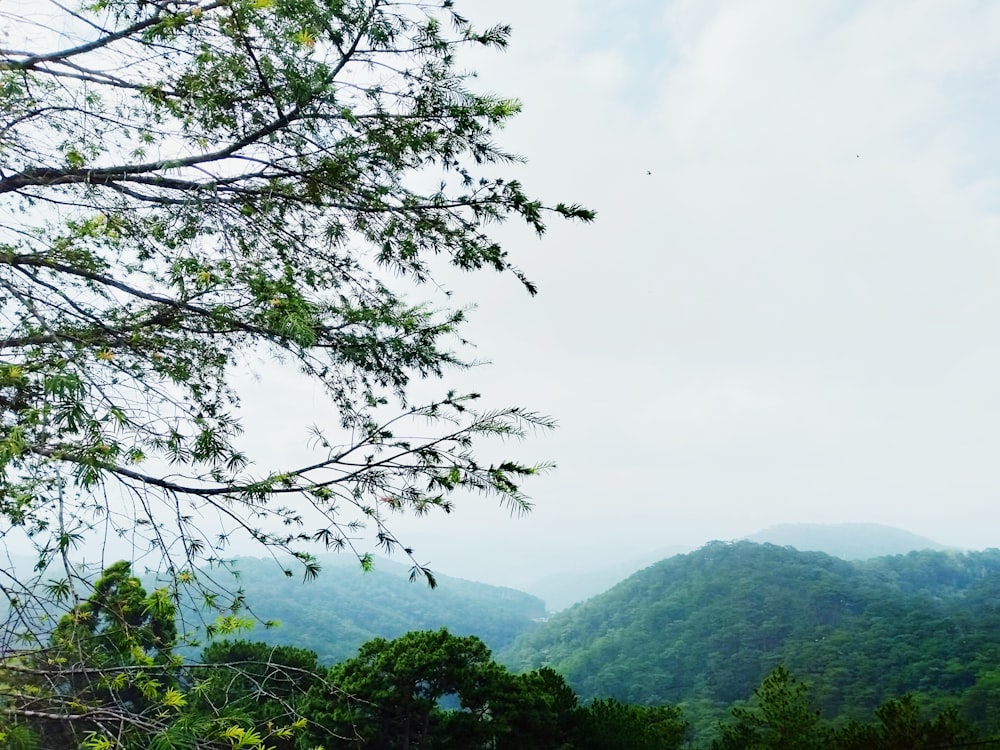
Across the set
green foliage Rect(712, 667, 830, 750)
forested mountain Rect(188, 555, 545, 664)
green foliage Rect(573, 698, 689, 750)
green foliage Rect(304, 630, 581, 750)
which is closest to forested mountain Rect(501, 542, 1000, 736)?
forested mountain Rect(188, 555, 545, 664)

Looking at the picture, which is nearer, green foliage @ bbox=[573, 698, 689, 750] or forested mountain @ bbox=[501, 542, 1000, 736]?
green foliage @ bbox=[573, 698, 689, 750]

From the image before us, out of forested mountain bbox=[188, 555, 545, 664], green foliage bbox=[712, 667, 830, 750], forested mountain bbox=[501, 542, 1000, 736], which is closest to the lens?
green foliage bbox=[712, 667, 830, 750]

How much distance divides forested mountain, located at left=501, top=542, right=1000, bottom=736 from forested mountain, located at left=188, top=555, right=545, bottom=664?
1611cm

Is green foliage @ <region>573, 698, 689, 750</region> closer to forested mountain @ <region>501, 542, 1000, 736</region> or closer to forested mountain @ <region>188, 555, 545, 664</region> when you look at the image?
forested mountain @ <region>501, 542, 1000, 736</region>

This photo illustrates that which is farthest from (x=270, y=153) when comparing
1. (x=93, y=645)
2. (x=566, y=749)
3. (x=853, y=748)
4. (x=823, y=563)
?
(x=823, y=563)

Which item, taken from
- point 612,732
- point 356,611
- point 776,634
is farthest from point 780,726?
point 356,611

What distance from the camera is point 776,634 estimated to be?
167 ft

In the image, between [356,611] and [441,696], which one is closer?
[441,696]

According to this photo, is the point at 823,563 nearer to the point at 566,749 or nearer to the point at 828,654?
the point at 828,654

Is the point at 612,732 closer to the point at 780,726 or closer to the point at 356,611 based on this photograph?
the point at 780,726

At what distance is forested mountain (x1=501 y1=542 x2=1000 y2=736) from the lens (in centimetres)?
3531

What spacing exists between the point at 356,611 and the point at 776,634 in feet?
166

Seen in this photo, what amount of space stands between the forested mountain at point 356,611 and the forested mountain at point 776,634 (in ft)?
52.9

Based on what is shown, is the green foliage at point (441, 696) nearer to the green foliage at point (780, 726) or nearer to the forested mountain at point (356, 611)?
the green foliage at point (780, 726)
